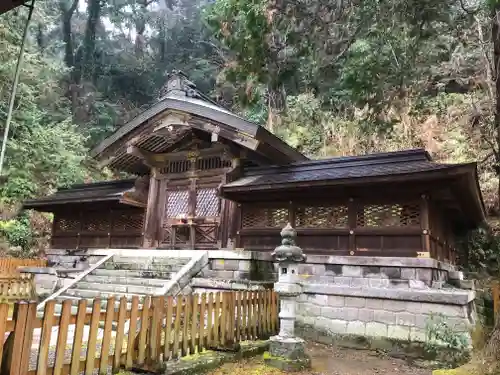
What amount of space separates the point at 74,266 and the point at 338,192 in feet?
31.0

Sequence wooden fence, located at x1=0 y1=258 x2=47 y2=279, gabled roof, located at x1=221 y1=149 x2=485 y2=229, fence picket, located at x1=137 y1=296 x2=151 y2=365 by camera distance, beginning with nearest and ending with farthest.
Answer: fence picket, located at x1=137 y1=296 x2=151 y2=365, gabled roof, located at x1=221 y1=149 x2=485 y2=229, wooden fence, located at x1=0 y1=258 x2=47 y2=279

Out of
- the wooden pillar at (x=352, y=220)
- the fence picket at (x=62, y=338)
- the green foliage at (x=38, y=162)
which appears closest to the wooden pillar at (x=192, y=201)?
the wooden pillar at (x=352, y=220)

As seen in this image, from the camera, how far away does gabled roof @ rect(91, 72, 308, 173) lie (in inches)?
443

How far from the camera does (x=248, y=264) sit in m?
10.2

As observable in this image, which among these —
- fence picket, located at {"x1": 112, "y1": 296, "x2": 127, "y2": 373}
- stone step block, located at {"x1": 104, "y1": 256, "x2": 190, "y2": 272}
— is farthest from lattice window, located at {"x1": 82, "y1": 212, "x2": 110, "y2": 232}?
fence picket, located at {"x1": 112, "y1": 296, "x2": 127, "y2": 373}

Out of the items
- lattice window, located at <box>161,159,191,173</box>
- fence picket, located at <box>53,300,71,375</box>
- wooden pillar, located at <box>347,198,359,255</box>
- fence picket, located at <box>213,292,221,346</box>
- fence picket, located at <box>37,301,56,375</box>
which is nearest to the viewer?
fence picket, located at <box>37,301,56,375</box>

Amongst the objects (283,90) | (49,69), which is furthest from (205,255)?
(49,69)

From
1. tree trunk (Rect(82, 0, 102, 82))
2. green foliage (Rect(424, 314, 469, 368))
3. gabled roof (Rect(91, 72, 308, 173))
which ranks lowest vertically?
green foliage (Rect(424, 314, 469, 368))

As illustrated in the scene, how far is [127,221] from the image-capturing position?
14.0 metres

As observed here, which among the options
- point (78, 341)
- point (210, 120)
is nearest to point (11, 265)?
point (210, 120)

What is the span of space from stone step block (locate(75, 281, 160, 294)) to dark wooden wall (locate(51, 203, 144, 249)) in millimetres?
3187

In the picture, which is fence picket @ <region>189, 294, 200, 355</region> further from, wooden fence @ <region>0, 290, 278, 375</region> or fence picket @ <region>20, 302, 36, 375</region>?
fence picket @ <region>20, 302, 36, 375</region>

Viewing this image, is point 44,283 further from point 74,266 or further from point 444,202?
point 444,202

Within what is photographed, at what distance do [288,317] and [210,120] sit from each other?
686 centimetres
